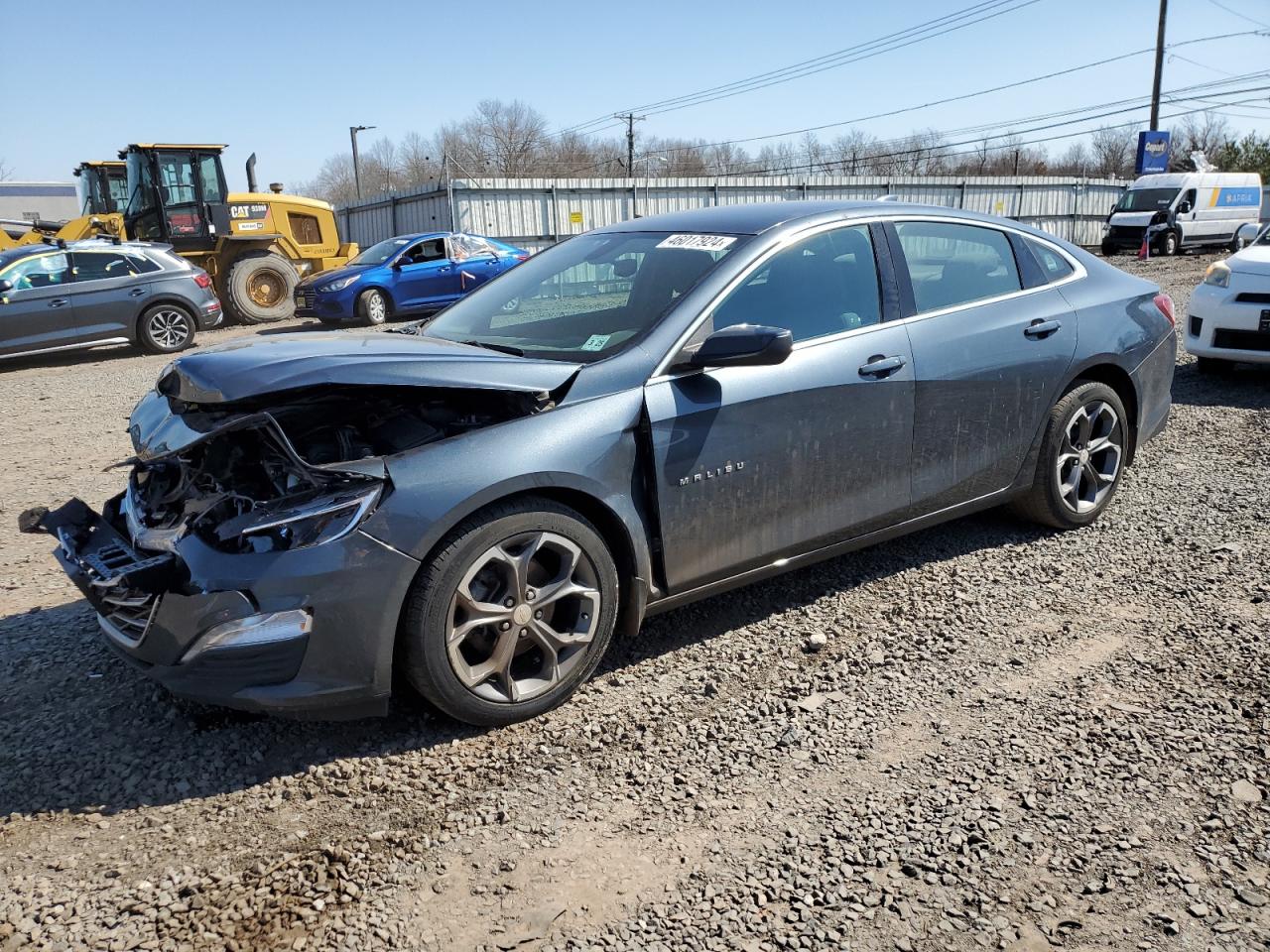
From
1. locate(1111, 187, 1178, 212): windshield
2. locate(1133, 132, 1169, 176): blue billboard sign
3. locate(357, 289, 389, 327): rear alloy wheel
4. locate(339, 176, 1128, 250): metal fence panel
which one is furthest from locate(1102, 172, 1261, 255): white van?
locate(357, 289, 389, 327): rear alloy wheel

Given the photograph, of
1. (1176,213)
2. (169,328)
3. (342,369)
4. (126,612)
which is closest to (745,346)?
(342,369)

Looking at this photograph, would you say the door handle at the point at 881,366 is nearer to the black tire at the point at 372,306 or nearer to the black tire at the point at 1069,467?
the black tire at the point at 1069,467

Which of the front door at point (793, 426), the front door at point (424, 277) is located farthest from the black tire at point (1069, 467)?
the front door at point (424, 277)

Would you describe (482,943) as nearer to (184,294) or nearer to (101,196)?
(184,294)

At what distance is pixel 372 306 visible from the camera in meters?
16.3

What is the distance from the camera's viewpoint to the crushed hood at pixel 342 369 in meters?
2.87

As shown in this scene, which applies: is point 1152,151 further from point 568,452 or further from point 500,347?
point 568,452

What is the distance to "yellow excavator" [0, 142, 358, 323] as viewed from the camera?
16.9 metres

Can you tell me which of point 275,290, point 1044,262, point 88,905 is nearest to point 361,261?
point 275,290

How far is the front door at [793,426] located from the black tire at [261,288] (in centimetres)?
1613

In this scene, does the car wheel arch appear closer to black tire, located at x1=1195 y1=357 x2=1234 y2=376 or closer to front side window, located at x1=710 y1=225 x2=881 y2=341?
front side window, located at x1=710 y1=225 x2=881 y2=341

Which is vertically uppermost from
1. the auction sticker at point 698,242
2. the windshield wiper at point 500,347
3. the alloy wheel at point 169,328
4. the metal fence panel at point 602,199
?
the metal fence panel at point 602,199

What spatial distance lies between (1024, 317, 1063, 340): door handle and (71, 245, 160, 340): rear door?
42.8 feet

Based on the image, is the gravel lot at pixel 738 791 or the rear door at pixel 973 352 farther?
the rear door at pixel 973 352
